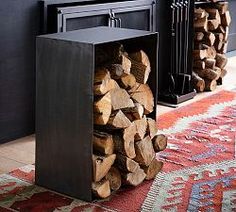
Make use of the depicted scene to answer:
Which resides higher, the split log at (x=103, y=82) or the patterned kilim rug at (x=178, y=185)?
the split log at (x=103, y=82)

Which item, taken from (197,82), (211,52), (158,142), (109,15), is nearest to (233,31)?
(211,52)

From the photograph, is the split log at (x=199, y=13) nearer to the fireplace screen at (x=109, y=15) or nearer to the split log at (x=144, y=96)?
the fireplace screen at (x=109, y=15)

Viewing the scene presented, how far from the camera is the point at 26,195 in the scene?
8.23 feet

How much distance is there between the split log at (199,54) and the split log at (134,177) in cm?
212

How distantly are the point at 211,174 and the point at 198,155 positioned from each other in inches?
11.6

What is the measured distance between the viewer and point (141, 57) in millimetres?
2672

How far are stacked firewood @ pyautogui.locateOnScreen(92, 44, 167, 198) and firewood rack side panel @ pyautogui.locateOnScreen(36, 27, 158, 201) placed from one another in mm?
63

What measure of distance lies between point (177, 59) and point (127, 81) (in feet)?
6.19

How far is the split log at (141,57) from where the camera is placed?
105 inches

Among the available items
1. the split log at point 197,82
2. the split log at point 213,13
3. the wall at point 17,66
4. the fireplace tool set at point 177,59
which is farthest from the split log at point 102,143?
the split log at point 213,13

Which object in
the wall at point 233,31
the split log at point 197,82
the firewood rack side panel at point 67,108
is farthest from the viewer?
the wall at point 233,31

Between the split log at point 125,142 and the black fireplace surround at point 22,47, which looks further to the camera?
the black fireplace surround at point 22,47

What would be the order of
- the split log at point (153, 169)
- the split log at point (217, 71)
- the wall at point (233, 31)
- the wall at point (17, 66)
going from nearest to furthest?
the split log at point (153, 169)
the wall at point (17, 66)
the split log at point (217, 71)
the wall at point (233, 31)

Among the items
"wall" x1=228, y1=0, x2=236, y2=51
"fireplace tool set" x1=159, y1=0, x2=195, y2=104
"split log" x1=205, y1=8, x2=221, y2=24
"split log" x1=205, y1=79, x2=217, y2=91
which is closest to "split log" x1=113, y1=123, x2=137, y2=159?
"fireplace tool set" x1=159, y1=0, x2=195, y2=104
